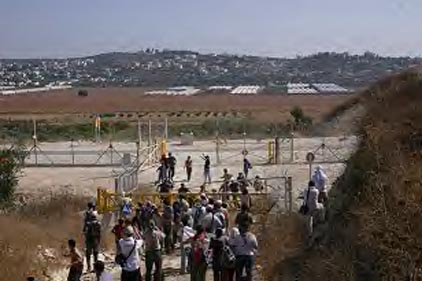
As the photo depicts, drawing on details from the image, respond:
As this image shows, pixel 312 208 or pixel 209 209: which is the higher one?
pixel 209 209

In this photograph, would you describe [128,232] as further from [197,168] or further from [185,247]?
[197,168]

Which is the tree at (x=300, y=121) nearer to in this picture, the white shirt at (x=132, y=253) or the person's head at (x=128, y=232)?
the person's head at (x=128, y=232)

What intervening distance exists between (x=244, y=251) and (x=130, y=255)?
1717mm

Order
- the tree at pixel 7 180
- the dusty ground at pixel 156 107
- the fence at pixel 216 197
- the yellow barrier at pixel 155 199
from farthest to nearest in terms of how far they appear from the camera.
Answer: the dusty ground at pixel 156 107 → the tree at pixel 7 180 → the yellow barrier at pixel 155 199 → the fence at pixel 216 197

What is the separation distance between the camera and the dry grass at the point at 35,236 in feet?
45.7

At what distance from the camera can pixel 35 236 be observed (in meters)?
16.1

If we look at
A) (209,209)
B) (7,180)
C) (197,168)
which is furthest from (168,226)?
(197,168)

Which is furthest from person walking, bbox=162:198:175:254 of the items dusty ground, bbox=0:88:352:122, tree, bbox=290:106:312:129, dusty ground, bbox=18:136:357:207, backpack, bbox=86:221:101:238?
dusty ground, bbox=0:88:352:122

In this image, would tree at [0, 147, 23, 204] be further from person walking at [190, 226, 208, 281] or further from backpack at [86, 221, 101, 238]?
person walking at [190, 226, 208, 281]

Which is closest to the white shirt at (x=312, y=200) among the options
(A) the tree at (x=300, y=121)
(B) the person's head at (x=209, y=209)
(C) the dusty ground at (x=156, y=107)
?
(B) the person's head at (x=209, y=209)

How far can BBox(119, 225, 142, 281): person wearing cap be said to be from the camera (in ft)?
36.7

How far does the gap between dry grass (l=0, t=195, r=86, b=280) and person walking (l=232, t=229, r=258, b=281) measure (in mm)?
4133

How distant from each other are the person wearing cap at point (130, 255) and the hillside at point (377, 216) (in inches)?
101

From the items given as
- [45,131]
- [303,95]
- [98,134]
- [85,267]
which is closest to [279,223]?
[85,267]
